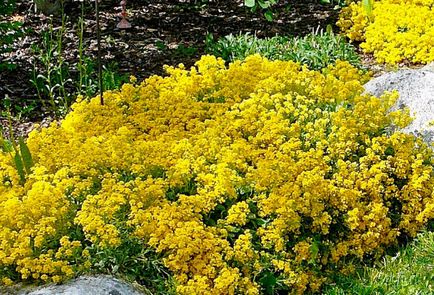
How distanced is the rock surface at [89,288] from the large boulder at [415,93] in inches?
79.4

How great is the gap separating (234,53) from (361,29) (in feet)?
4.35

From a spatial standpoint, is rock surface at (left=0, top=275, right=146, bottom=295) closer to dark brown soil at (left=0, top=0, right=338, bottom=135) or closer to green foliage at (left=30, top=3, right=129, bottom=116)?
green foliage at (left=30, top=3, right=129, bottom=116)

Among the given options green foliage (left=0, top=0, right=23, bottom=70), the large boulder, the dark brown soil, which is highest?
green foliage (left=0, top=0, right=23, bottom=70)

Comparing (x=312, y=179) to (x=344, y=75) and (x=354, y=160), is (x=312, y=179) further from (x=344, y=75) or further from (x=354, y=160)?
(x=344, y=75)

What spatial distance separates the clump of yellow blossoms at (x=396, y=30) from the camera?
5840 mm

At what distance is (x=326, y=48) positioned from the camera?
5.86m

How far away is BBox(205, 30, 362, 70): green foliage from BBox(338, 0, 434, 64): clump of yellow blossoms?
0.23 meters

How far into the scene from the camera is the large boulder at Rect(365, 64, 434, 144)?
164 inches

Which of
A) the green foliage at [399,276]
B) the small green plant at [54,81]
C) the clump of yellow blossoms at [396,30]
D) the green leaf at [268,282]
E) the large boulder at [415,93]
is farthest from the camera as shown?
the clump of yellow blossoms at [396,30]

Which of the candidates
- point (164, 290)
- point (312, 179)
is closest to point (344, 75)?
point (312, 179)

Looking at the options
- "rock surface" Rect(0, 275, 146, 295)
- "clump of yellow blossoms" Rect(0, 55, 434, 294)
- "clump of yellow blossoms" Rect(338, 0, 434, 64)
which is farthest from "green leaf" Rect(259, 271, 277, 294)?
"clump of yellow blossoms" Rect(338, 0, 434, 64)

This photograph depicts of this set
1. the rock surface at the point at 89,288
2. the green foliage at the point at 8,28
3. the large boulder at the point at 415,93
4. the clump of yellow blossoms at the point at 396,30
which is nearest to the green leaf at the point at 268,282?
the rock surface at the point at 89,288

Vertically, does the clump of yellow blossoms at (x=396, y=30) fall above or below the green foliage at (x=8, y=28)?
below

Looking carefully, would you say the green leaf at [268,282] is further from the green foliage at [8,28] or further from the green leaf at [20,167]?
the green foliage at [8,28]
